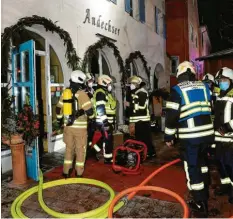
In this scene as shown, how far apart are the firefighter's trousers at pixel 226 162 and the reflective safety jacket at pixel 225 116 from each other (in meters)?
0.11

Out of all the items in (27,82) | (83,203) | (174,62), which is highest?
(174,62)

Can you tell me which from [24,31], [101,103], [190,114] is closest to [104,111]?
[101,103]

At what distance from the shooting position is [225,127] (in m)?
3.75

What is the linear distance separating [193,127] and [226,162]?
0.82 meters

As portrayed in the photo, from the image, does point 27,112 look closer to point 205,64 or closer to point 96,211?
point 96,211

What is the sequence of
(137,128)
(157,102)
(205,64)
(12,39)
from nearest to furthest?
(12,39)
(137,128)
(157,102)
(205,64)

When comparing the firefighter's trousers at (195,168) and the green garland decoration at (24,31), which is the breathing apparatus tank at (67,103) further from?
the firefighter's trousers at (195,168)

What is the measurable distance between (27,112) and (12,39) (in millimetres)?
1860

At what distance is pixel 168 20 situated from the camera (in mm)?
18750

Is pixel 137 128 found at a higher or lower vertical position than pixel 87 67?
lower

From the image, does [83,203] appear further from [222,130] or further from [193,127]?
[222,130]

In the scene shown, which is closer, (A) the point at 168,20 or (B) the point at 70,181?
(B) the point at 70,181

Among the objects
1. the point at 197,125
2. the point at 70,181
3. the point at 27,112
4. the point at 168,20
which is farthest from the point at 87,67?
the point at 168,20

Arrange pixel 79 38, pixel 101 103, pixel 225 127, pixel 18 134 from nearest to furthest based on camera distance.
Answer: pixel 225 127 < pixel 18 134 < pixel 101 103 < pixel 79 38
